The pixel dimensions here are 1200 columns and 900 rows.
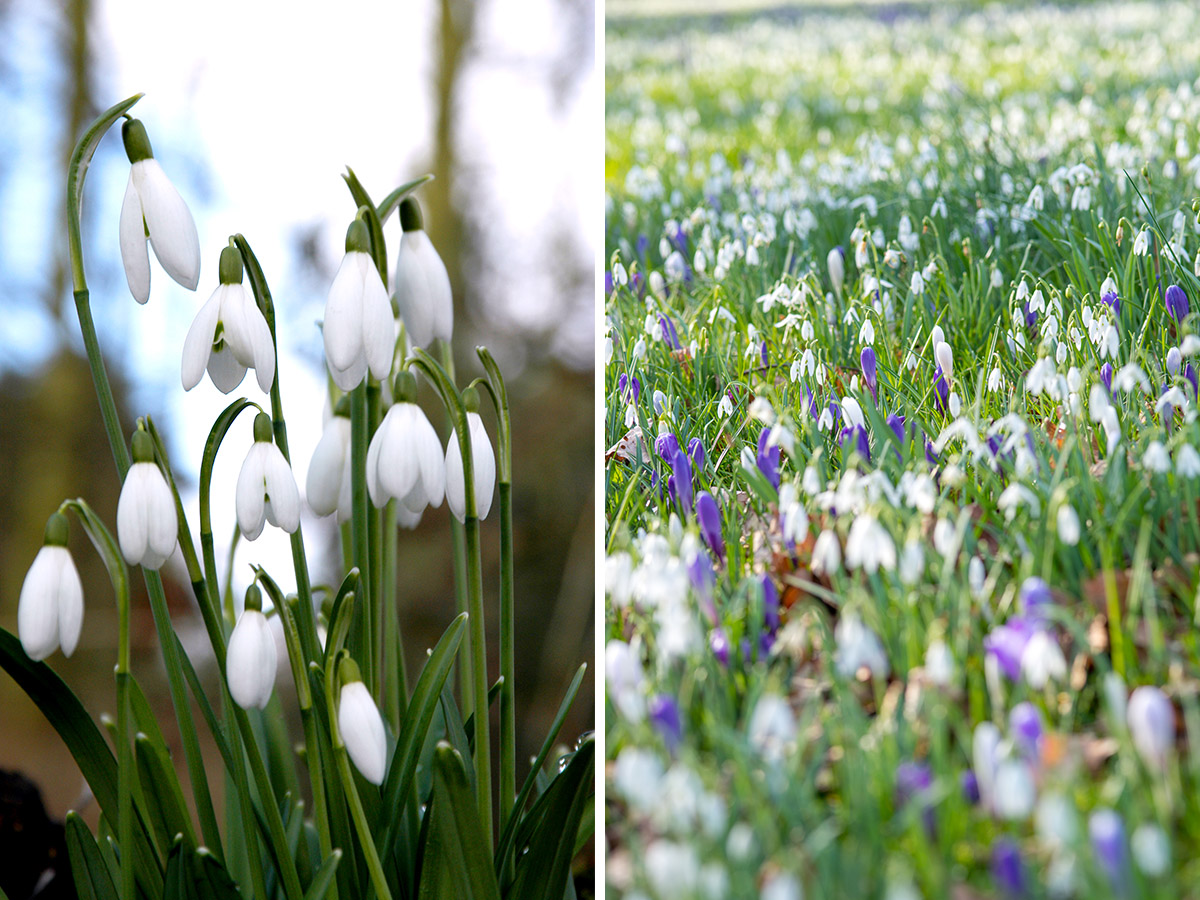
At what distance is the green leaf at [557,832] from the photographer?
3.27ft

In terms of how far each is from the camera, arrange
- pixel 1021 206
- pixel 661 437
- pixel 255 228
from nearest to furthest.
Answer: pixel 661 437 < pixel 1021 206 < pixel 255 228

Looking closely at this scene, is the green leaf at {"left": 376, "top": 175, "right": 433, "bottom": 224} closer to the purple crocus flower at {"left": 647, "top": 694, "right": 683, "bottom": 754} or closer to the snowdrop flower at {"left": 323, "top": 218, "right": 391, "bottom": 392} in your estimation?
the snowdrop flower at {"left": 323, "top": 218, "right": 391, "bottom": 392}

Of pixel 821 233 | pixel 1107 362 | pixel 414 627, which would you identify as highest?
pixel 821 233

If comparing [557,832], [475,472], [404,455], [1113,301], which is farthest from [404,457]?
[1113,301]

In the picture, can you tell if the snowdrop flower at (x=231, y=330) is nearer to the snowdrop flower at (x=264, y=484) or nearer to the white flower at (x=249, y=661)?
the snowdrop flower at (x=264, y=484)

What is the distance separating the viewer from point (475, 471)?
1.00m

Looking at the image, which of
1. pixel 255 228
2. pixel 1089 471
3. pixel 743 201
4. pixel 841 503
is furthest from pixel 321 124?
pixel 1089 471

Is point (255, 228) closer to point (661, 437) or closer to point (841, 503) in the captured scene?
point (661, 437)

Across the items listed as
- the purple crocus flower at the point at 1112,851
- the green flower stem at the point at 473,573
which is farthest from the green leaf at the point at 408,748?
the purple crocus flower at the point at 1112,851

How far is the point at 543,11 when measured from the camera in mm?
2193

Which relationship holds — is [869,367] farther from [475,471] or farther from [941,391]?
[475,471]

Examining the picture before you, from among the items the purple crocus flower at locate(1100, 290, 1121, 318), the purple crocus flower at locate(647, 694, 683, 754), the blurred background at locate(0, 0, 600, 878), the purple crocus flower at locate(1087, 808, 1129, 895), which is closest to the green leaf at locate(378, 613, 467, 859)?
the purple crocus flower at locate(647, 694, 683, 754)

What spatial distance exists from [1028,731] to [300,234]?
1922mm

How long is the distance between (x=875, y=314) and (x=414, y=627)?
1548mm
